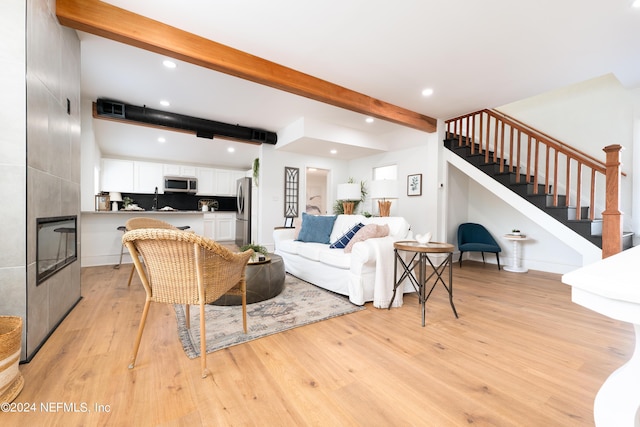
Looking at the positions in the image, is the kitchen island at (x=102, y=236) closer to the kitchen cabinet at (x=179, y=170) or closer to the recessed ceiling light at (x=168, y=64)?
the recessed ceiling light at (x=168, y=64)

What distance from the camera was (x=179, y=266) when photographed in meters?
1.54

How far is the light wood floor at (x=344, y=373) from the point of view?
4.10 ft

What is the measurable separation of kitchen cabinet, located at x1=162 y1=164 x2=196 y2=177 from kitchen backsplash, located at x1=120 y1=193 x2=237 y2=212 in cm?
65

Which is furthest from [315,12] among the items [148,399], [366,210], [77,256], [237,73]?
[366,210]

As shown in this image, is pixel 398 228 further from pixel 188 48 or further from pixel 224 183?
pixel 224 183

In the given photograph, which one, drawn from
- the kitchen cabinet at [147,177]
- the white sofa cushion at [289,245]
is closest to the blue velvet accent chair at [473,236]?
the white sofa cushion at [289,245]

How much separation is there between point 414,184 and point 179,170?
608 cm

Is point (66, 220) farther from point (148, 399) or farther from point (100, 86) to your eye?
point (100, 86)

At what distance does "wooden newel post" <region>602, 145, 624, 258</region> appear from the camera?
2855 millimetres

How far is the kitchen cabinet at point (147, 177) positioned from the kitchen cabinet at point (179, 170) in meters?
0.14

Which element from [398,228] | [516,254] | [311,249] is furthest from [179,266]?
[516,254]

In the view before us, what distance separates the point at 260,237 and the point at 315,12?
4.29 m

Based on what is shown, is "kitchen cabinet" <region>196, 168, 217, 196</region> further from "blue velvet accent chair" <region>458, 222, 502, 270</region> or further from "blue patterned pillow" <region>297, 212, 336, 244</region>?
"blue velvet accent chair" <region>458, 222, 502, 270</region>

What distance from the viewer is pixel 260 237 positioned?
5703 millimetres
